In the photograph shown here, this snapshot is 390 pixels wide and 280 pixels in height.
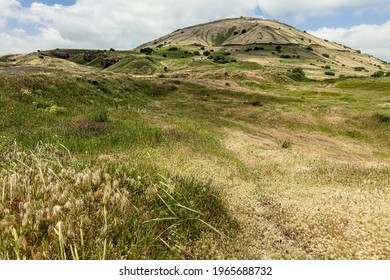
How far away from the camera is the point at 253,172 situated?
1399 centimetres

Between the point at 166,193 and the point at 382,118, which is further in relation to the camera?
the point at 382,118

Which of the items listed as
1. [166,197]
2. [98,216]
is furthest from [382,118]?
[98,216]

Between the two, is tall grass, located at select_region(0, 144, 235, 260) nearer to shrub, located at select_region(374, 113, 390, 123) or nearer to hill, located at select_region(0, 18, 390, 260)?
hill, located at select_region(0, 18, 390, 260)

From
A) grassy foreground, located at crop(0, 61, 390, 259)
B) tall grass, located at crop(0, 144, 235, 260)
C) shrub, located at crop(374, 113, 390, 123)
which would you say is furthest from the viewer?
shrub, located at crop(374, 113, 390, 123)

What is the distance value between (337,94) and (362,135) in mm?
25533

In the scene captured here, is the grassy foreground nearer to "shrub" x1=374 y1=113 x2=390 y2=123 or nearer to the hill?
the hill

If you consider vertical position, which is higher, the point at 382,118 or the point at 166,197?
→ the point at 382,118

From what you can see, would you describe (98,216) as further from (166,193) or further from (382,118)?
(382,118)

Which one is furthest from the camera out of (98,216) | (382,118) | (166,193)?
(382,118)

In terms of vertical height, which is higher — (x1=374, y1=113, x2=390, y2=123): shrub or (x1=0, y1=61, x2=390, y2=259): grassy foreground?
(x1=374, y1=113, x2=390, y2=123): shrub

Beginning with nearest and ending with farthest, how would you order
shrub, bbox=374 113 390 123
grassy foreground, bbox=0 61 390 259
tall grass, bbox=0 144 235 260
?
tall grass, bbox=0 144 235 260, grassy foreground, bbox=0 61 390 259, shrub, bbox=374 113 390 123

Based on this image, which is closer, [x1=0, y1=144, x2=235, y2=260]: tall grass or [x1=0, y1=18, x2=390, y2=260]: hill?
[x1=0, y1=144, x2=235, y2=260]: tall grass

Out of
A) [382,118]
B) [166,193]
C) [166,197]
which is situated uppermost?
[382,118]

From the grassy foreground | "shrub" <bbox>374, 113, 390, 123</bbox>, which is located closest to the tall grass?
the grassy foreground
